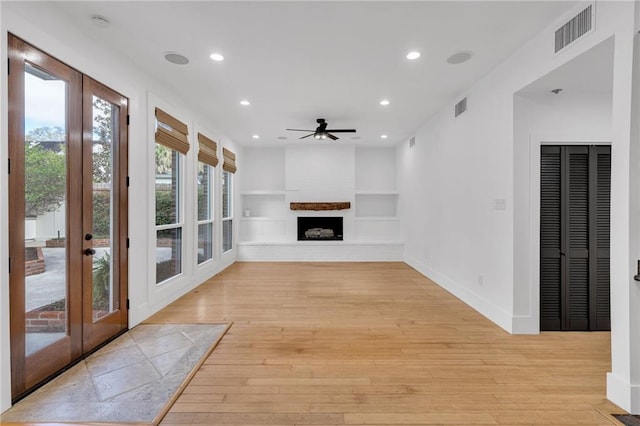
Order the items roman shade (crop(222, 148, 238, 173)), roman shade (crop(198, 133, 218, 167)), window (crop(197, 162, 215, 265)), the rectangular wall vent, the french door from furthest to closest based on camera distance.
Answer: roman shade (crop(222, 148, 238, 173))
window (crop(197, 162, 215, 265))
roman shade (crop(198, 133, 218, 167))
the rectangular wall vent
the french door

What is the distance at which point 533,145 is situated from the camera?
10.8 feet

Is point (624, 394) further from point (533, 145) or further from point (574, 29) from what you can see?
point (574, 29)

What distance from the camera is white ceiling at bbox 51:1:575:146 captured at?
2502 millimetres

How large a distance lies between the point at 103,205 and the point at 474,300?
4.46 metres

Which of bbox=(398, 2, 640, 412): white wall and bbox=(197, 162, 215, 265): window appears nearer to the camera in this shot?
bbox=(398, 2, 640, 412): white wall

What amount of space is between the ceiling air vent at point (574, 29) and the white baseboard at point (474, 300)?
264 cm

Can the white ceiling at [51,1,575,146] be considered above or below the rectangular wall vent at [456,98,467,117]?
above

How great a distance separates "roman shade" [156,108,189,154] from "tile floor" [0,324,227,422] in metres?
2.39

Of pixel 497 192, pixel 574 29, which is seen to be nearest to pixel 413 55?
pixel 574 29

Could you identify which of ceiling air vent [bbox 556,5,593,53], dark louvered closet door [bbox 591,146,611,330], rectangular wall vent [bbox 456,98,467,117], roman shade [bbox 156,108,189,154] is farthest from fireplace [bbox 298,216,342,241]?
ceiling air vent [bbox 556,5,593,53]

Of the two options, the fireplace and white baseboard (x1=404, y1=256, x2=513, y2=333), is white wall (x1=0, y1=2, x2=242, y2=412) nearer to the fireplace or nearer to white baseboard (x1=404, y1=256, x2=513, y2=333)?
the fireplace

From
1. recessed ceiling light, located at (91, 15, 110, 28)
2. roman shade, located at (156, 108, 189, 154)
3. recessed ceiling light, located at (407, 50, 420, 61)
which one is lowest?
roman shade, located at (156, 108, 189, 154)

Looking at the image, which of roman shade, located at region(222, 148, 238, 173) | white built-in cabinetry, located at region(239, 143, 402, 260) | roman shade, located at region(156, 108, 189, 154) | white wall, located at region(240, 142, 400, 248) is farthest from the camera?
white wall, located at region(240, 142, 400, 248)

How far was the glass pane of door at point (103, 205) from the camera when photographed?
2.95 m
